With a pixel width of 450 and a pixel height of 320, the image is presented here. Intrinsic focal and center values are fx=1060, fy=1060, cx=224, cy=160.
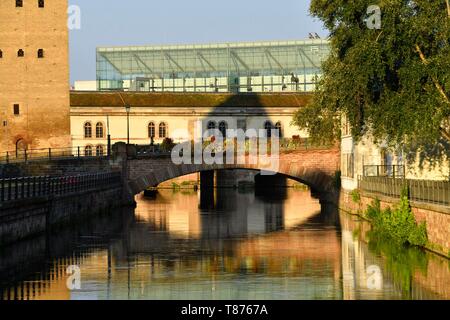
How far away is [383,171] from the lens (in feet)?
187

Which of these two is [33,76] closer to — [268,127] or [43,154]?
[43,154]

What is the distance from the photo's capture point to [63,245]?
4356 centimetres

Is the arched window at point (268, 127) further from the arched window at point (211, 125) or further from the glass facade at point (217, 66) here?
the glass facade at point (217, 66)

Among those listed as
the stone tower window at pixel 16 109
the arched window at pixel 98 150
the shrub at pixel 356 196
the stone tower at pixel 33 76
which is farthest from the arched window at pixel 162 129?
the shrub at pixel 356 196

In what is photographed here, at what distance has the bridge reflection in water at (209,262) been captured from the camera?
29922 millimetres

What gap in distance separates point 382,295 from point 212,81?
103 m

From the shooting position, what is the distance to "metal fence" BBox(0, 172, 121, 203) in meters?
42.1

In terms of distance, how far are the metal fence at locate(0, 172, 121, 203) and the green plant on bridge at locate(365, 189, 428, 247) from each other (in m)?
14.8

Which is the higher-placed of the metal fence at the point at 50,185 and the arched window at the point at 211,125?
the arched window at the point at 211,125

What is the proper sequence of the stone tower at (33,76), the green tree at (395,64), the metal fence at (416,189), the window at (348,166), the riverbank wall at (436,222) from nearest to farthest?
the riverbank wall at (436,222)
the green tree at (395,64)
the metal fence at (416,189)
the window at (348,166)
the stone tower at (33,76)

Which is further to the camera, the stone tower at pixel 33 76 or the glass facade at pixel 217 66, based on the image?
the glass facade at pixel 217 66

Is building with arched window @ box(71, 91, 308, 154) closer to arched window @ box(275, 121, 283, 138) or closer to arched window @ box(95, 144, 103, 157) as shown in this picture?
A: arched window @ box(275, 121, 283, 138)

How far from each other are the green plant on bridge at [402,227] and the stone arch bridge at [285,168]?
2749cm

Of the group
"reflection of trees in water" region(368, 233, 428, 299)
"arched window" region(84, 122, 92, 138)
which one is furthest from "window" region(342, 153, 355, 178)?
"arched window" region(84, 122, 92, 138)
